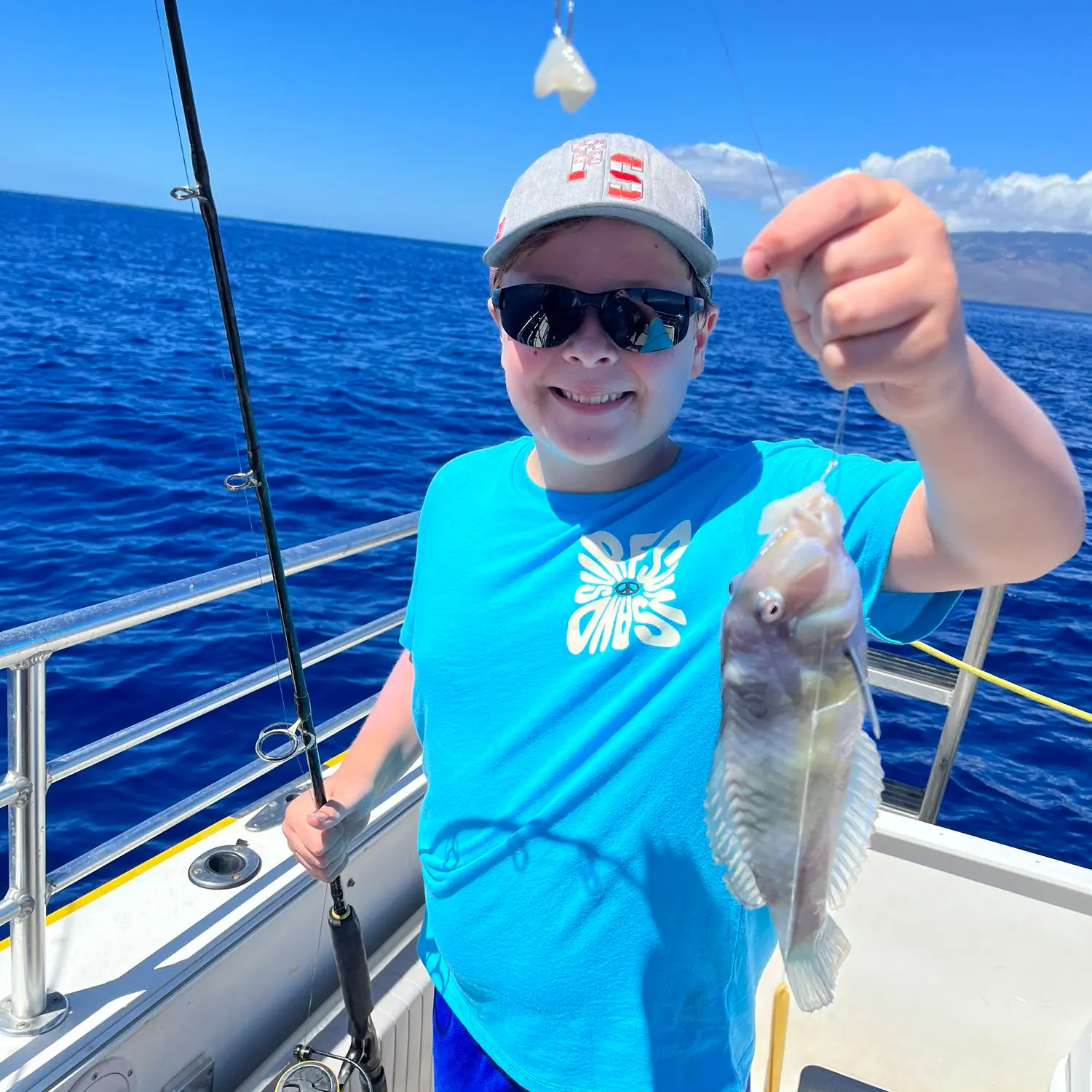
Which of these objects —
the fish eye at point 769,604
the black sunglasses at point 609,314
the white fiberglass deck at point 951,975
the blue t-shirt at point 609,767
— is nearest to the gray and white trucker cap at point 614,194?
the black sunglasses at point 609,314

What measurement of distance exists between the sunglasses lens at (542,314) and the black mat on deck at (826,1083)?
2.52m

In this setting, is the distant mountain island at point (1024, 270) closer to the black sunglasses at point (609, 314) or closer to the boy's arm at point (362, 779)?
the black sunglasses at point (609, 314)

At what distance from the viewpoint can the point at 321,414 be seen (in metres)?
17.4

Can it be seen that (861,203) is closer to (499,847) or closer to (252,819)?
(499,847)

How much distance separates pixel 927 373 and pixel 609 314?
0.70 m

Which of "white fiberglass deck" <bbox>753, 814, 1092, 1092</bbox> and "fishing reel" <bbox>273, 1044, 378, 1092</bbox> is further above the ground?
"fishing reel" <bbox>273, 1044, 378, 1092</bbox>

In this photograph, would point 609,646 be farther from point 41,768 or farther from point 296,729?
point 41,768

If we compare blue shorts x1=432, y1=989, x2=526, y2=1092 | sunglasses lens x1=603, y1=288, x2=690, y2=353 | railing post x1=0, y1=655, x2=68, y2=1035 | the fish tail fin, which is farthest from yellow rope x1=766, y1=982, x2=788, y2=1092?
sunglasses lens x1=603, y1=288, x2=690, y2=353

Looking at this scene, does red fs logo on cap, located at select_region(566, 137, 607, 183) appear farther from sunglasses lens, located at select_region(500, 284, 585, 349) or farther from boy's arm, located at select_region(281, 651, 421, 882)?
boy's arm, located at select_region(281, 651, 421, 882)

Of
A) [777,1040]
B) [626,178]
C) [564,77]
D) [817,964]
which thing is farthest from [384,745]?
[777,1040]

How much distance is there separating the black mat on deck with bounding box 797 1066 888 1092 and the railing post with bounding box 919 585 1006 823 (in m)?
1.16

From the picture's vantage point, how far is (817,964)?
4.60 ft

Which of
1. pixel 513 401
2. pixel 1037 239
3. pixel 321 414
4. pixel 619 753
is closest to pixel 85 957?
pixel 619 753

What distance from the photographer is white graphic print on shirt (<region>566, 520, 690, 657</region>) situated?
1646mm
